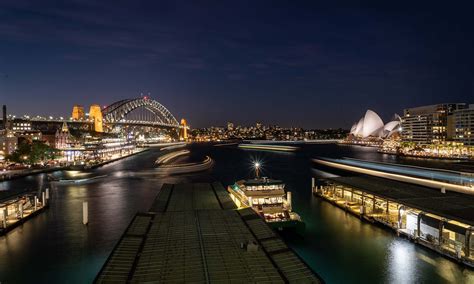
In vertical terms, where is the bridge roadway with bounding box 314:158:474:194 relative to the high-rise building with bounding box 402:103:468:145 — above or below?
below

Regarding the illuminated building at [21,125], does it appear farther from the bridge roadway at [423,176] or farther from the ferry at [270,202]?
the ferry at [270,202]

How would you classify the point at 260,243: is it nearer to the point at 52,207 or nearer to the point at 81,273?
the point at 81,273

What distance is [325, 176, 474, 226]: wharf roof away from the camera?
32.1ft

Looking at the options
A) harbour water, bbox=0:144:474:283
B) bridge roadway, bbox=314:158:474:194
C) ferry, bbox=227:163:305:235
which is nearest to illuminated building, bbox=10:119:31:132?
harbour water, bbox=0:144:474:283

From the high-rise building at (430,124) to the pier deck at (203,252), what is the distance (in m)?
56.5

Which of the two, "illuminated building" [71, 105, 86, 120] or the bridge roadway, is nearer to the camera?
the bridge roadway

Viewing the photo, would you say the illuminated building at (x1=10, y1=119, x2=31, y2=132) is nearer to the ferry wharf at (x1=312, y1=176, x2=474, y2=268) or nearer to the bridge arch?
the bridge arch

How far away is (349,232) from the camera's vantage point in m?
12.2

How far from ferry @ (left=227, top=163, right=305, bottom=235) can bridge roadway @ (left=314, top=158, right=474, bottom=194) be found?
1075cm

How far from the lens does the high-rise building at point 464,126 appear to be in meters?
49.0

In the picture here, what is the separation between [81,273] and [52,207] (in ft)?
27.5

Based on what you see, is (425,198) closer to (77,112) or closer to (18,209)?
(18,209)

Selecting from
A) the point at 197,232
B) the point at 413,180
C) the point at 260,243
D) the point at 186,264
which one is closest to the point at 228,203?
the point at 197,232

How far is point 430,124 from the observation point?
200ft
